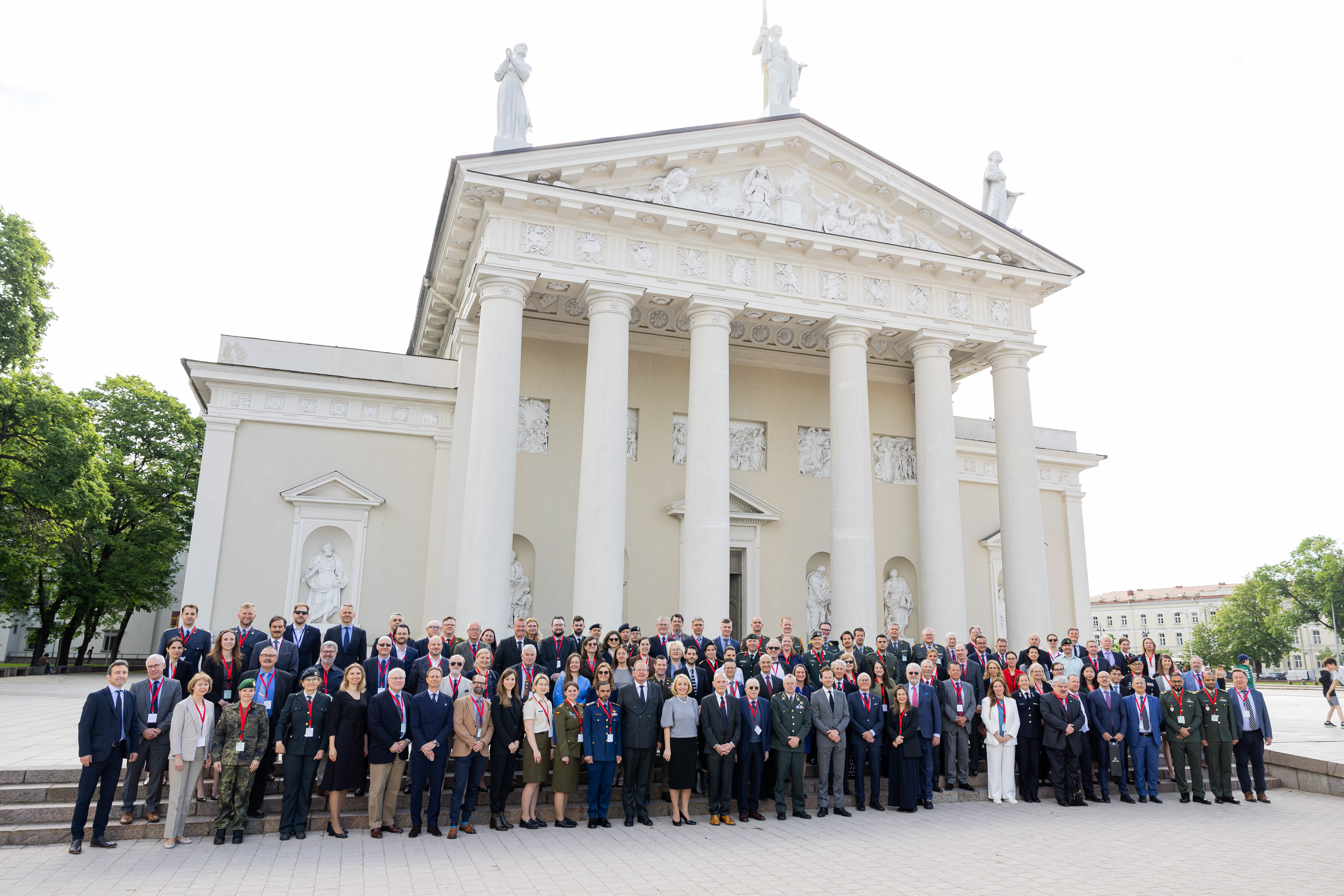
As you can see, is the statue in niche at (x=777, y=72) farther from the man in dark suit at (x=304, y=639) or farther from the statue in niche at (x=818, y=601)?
the man in dark suit at (x=304, y=639)

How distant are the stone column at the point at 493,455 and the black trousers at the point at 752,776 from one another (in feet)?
20.9

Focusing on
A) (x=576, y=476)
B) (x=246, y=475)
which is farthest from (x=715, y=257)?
(x=246, y=475)

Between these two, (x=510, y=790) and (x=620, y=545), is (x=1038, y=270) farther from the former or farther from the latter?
(x=510, y=790)

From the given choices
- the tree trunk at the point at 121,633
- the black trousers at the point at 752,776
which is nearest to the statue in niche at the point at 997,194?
the black trousers at the point at 752,776

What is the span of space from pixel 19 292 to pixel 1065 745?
27.9 metres

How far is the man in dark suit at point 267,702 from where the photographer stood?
830 centimetres

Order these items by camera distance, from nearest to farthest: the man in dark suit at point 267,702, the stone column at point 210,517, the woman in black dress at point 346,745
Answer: the woman in black dress at point 346,745
the man in dark suit at point 267,702
the stone column at point 210,517

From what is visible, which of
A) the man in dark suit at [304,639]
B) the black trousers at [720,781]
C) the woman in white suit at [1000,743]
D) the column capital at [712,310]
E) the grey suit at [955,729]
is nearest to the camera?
the black trousers at [720,781]

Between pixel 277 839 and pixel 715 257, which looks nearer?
pixel 277 839

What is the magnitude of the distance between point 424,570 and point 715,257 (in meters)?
9.13

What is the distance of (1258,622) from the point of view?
7412 cm

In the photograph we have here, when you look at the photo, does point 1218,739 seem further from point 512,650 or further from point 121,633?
point 121,633

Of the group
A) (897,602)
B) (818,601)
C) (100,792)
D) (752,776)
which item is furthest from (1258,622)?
(100,792)

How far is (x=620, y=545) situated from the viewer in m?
15.8
